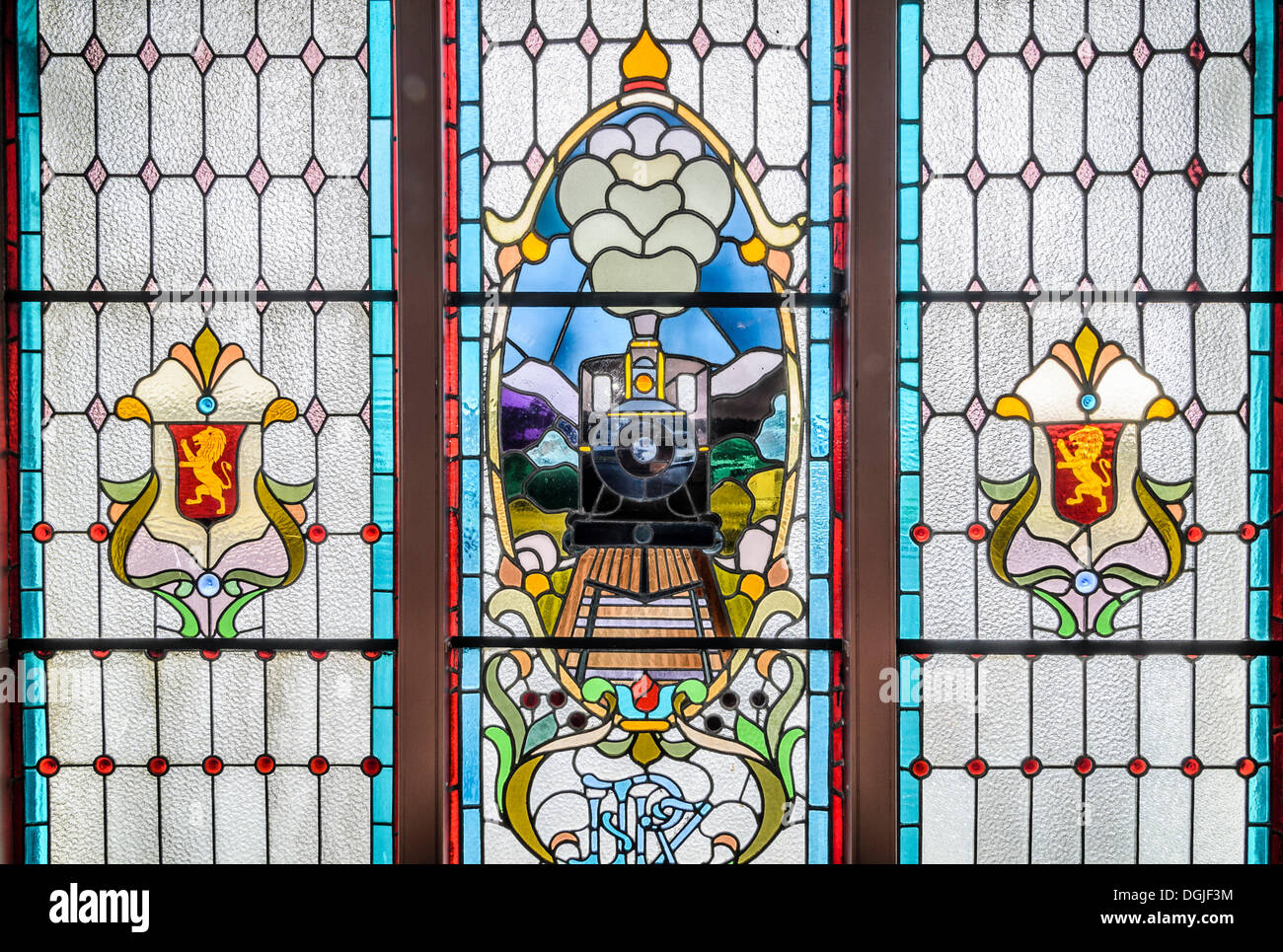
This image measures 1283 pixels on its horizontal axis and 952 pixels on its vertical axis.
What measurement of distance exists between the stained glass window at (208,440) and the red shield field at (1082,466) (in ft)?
4.80

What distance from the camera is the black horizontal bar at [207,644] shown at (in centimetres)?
147

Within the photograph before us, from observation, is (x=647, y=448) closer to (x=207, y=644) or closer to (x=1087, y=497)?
(x=1087, y=497)

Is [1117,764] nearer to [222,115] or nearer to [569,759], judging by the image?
[569,759]

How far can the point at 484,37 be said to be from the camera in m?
1.48

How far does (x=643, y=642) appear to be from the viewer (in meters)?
1.48

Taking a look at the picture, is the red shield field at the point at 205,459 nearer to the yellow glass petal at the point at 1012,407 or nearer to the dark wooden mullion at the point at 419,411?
the dark wooden mullion at the point at 419,411

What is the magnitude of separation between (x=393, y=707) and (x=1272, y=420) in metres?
2.01

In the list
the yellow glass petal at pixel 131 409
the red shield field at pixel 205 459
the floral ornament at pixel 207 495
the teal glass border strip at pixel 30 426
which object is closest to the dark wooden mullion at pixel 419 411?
the floral ornament at pixel 207 495

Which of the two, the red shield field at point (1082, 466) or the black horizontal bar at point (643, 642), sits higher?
the red shield field at point (1082, 466)

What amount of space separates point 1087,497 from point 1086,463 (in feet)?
0.25

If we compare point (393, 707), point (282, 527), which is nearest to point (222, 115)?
point (282, 527)

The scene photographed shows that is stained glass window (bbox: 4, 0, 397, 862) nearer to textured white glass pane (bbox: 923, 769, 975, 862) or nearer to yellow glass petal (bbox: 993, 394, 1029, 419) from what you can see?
textured white glass pane (bbox: 923, 769, 975, 862)
